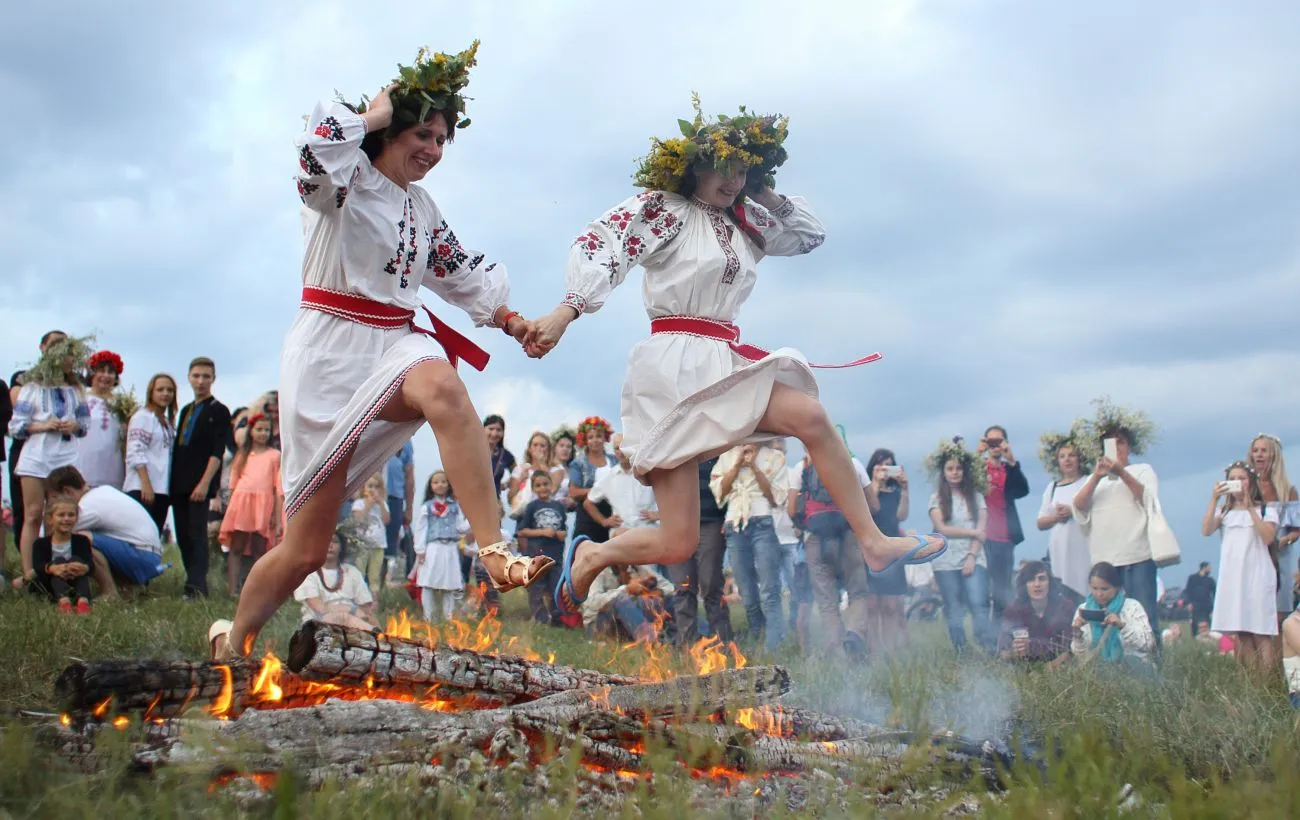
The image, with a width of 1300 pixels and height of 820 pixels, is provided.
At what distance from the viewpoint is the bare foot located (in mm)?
5371

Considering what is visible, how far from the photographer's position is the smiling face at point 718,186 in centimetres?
575

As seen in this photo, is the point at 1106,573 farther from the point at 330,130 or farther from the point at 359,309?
→ the point at 330,130

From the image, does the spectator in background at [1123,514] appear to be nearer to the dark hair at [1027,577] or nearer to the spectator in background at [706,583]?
the dark hair at [1027,577]

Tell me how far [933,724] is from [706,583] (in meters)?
4.28

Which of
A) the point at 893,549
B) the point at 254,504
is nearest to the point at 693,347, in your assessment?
the point at 893,549

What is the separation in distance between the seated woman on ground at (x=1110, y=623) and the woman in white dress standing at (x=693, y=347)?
3187mm

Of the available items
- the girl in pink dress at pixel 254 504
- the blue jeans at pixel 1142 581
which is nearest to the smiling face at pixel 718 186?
the blue jeans at pixel 1142 581

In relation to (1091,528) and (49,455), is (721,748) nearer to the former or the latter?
(1091,528)

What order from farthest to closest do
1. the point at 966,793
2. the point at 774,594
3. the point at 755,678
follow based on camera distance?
1. the point at 774,594
2. the point at 755,678
3. the point at 966,793

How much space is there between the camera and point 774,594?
954cm

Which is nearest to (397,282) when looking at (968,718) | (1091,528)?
(968,718)

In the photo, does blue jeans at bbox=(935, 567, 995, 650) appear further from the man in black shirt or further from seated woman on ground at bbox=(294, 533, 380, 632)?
the man in black shirt

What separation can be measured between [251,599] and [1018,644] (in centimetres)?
530

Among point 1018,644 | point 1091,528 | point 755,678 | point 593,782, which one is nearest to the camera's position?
point 593,782
